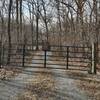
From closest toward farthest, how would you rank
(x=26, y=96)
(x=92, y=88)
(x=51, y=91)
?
(x=26, y=96)
(x=51, y=91)
(x=92, y=88)

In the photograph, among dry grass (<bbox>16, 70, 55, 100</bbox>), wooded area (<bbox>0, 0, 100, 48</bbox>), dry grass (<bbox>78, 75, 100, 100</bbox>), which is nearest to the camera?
dry grass (<bbox>16, 70, 55, 100</bbox>)

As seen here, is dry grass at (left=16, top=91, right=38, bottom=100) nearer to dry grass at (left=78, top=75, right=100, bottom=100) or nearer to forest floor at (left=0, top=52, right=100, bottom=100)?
forest floor at (left=0, top=52, right=100, bottom=100)

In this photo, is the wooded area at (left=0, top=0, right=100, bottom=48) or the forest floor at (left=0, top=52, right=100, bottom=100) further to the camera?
the wooded area at (left=0, top=0, right=100, bottom=48)

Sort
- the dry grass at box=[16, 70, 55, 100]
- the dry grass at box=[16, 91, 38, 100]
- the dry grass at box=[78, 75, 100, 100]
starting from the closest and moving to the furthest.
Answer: the dry grass at box=[16, 91, 38, 100] → the dry grass at box=[16, 70, 55, 100] → the dry grass at box=[78, 75, 100, 100]

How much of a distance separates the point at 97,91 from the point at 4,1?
29539 millimetres

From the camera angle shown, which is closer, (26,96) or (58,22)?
(26,96)

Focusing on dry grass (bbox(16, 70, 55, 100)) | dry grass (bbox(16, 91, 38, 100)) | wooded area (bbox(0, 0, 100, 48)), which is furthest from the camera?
wooded area (bbox(0, 0, 100, 48))

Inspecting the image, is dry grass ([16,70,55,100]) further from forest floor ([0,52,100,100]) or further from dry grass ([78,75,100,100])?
dry grass ([78,75,100,100])

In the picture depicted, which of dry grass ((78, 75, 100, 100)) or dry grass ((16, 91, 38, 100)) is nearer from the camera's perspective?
dry grass ((16, 91, 38, 100))

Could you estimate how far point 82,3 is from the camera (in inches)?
976

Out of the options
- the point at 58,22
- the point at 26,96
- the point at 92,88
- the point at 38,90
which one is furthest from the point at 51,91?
the point at 58,22

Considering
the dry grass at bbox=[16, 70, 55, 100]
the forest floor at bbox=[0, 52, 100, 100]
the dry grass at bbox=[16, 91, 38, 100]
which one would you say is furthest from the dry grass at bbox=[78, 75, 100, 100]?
the dry grass at bbox=[16, 91, 38, 100]

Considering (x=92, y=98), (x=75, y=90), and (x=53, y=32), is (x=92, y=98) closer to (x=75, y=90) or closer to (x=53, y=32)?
(x=75, y=90)

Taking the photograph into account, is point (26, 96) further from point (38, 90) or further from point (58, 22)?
point (58, 22)
